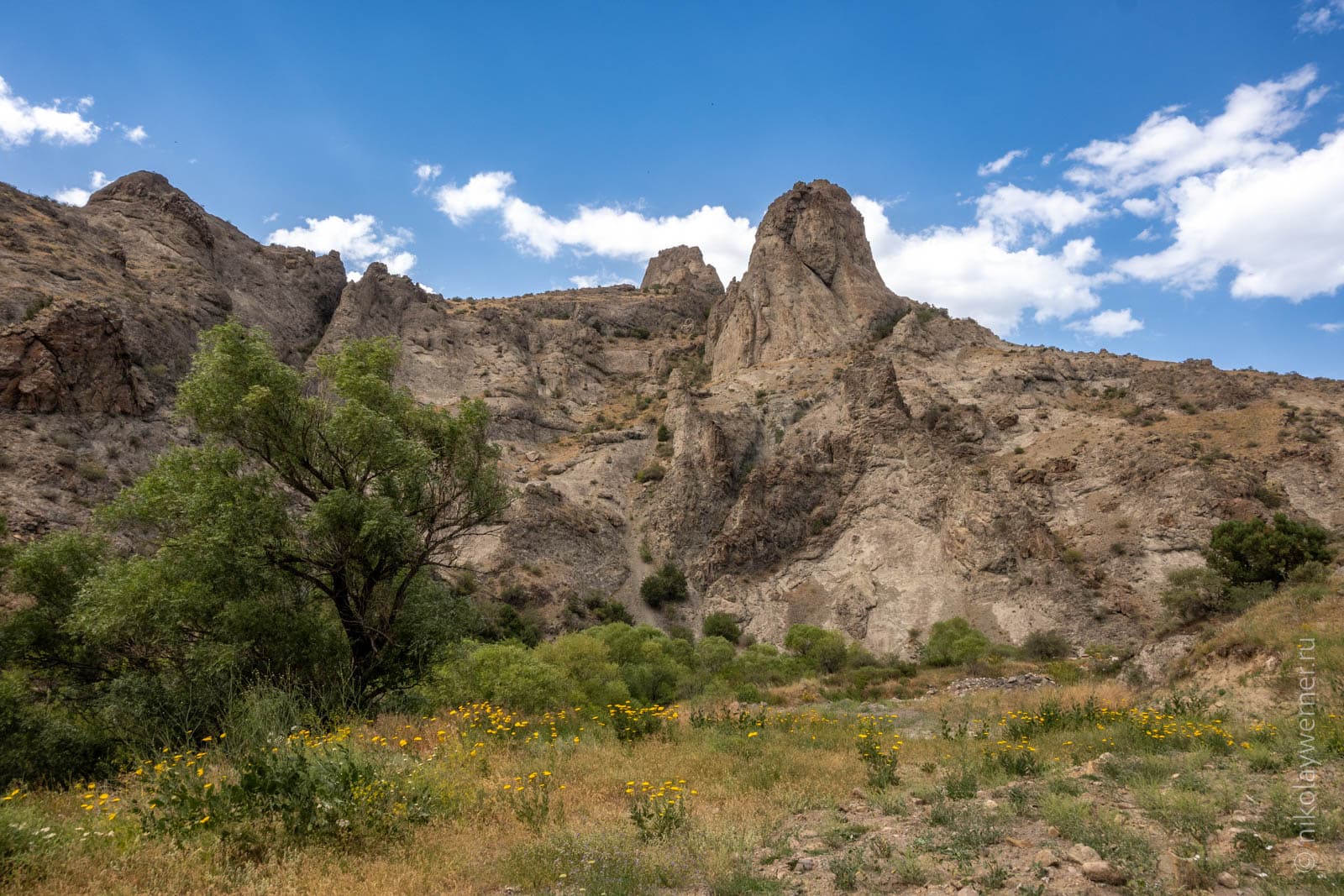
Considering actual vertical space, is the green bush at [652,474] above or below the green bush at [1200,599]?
above

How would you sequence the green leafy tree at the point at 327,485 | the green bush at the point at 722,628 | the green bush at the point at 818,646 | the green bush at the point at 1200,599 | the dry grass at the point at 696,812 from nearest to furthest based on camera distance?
the dry grass at the point at 696,812 < the green leafy tree at the point at 327,485 < the green bush at the point at 1200,599 < the green bush at the point at 818,646 < the green bush at the point at 722,628

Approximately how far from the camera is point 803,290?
261 feet

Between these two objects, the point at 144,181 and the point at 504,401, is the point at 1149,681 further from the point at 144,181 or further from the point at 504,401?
the point at 144,181

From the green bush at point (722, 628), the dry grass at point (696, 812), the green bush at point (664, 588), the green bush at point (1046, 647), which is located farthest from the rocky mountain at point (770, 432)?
the dry grass at point (696, 812)

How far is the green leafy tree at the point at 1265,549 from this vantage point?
2798cm

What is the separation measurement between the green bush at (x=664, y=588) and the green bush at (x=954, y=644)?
18360 millimetres

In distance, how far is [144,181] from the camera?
203 ft

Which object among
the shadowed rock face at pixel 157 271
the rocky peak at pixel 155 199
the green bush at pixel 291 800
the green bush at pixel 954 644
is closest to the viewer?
the green bush at pixel 291 800

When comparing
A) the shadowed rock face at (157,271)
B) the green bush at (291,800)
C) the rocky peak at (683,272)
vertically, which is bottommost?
the green bush at (291,800)

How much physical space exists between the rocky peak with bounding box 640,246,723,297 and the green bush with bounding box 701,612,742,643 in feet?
240

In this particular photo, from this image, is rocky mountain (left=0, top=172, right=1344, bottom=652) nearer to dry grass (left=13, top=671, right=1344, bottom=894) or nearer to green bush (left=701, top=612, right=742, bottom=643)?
green bush (left=701, top=612, right=742, bottom=643)

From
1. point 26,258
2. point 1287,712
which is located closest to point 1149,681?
point 1287,712

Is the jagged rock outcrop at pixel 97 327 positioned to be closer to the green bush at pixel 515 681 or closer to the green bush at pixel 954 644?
the green bush at pixel 515 681

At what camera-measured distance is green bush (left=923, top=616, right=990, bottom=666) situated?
121 feet
